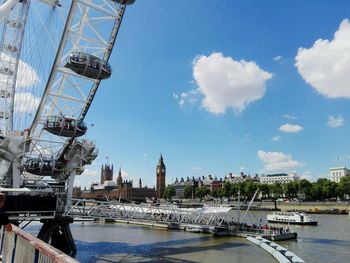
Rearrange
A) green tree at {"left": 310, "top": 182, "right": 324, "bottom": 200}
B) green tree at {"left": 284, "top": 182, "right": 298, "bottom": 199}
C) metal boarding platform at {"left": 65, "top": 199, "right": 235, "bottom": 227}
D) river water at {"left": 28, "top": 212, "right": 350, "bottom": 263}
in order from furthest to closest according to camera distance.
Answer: green tree at {"left": 284, "top": 182, "right": 298, "bottom": 199} < green tree at {"left": 310, "top": 182, "right": 324, "bottom": 200} < metal boarding platform at {"left": 65, "top": 199, "right": 235, "bottom": 227} < river water at {"left": 28, "top": 212, "right": 350, "bottom": 263}

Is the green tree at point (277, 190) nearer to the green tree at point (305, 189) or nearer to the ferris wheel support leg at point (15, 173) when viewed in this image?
the green tree at point (305, 189)

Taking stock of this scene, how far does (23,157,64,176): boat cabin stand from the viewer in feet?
148

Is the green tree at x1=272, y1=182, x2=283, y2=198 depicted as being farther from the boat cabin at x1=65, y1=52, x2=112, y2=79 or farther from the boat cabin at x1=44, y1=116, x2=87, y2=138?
the boat cabin at x1=65, y1=52, x2=112, y2=79

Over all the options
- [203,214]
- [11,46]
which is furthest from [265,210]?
[11,46]

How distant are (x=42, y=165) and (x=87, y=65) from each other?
1387cm

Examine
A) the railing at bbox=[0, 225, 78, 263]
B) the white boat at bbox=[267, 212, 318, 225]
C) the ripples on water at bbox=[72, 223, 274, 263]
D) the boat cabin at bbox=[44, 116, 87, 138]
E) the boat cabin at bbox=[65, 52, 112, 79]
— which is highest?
the boat cabin at bbox=[65, 52, 112, 79]

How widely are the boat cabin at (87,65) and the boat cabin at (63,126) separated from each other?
17.6 feet

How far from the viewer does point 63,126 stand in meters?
41.3

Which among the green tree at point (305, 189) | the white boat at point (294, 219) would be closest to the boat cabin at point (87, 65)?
the white boat at point (294, 219)

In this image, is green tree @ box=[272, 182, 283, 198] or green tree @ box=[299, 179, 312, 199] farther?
green tree @ box=[272, 182, 283, 198]

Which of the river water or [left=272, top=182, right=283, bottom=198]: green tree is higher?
[left=272, top=182, right=283, bottom=198]: green tree

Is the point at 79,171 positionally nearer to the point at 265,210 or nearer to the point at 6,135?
the point at 6,135

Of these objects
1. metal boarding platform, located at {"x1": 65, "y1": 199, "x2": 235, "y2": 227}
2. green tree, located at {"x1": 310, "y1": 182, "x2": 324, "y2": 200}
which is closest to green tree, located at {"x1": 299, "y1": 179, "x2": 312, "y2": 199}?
green tree, located at {"x1": 310, "y1": 182, "x2": 324, "y2": 200}

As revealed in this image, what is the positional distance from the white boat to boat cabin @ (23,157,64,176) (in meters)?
50.7
